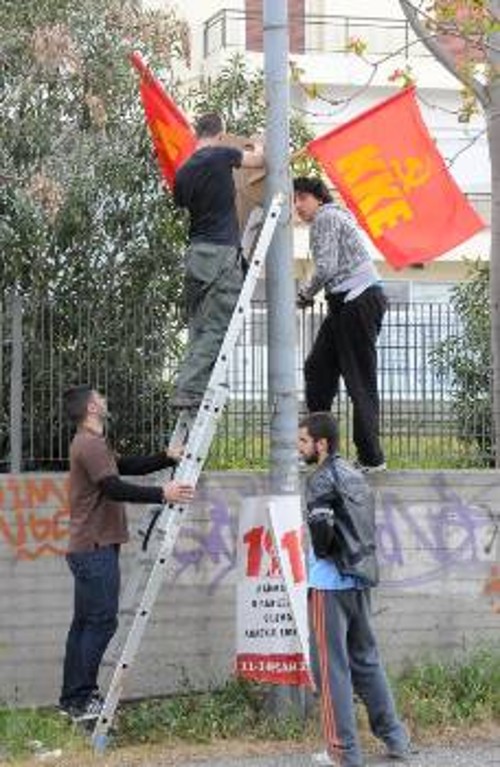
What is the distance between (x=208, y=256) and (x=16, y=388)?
1.85 m

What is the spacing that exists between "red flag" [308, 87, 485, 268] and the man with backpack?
1.43m

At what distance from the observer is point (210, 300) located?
7949mm

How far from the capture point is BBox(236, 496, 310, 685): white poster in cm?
793

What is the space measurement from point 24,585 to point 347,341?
8.17ft

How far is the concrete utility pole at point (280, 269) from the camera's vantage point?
26.7 ft

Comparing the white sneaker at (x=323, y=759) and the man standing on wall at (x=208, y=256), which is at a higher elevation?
the man standing on wall at (x=208, y=256)

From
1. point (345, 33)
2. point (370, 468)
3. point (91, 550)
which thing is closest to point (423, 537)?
point (370, 468)

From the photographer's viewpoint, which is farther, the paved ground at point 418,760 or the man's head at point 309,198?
the man's head at point 309,198

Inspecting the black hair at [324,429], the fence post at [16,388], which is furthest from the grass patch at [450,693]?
the fence post at [16,388]

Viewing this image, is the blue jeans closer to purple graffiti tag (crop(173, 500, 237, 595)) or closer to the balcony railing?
purple graffiti tag (crop(173, 500, 237, 595))

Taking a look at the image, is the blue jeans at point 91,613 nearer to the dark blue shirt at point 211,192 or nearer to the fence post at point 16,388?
the fence post at point 16,388

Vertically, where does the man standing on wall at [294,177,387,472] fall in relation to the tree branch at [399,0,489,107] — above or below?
below

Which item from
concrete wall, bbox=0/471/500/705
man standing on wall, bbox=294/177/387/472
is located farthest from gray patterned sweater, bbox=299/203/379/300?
concrete wall, bbox=0/471/500/705

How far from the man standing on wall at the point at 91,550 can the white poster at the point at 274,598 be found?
658 mm
